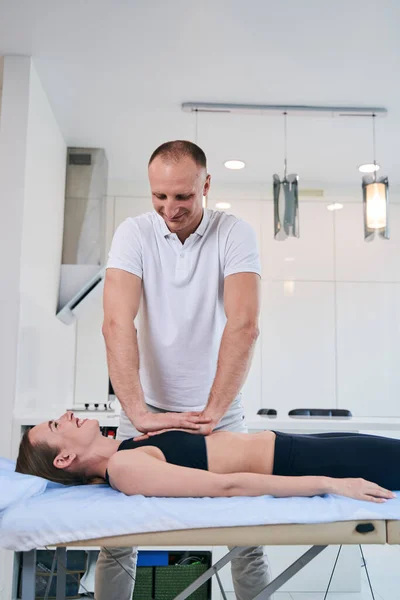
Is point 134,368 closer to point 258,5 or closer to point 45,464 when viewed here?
point 45,464

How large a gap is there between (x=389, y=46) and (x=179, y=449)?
7.19 feet

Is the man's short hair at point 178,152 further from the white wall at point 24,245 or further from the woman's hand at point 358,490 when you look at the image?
the white wall at point 24,245

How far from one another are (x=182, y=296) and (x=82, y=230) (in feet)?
7.82

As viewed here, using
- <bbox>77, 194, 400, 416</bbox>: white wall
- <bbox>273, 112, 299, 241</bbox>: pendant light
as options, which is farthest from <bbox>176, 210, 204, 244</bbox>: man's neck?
<bbox>77, 194, 400, 416</bbox>: white wall

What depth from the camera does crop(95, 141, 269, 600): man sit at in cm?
168

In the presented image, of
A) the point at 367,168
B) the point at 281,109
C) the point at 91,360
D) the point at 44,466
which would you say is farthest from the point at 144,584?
the point at 367,168

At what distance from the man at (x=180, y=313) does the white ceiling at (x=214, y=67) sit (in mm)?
1188

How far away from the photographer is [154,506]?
126 centimetres

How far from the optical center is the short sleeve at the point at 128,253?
1795 mm

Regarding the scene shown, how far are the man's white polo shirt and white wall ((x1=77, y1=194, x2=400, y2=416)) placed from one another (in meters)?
2.85

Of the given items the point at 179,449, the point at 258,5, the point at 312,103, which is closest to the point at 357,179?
the point at 312,103

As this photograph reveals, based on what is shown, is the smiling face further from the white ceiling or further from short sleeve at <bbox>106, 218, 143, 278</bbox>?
the white ceiling

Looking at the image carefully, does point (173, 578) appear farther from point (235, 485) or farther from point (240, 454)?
point (235, 485)

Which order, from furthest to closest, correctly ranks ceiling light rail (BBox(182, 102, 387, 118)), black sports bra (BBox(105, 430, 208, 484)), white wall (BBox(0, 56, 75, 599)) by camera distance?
ceiling light rail (BBox(182, 102, 387, 118)) < white wall (BBox(0, 56, 75, 599)) < black sports bra (BBox(105, 430, 208, 484))
